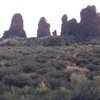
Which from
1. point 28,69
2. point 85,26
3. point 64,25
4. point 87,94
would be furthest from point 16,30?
point 87,94

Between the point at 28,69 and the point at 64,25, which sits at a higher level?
the point at 64,25

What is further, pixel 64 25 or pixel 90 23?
pixel 64 25

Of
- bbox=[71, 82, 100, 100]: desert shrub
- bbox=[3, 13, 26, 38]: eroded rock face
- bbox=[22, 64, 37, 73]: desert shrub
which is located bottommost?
bbox=[22, 64, 37, 73]: desert shrub

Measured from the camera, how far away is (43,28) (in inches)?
4176

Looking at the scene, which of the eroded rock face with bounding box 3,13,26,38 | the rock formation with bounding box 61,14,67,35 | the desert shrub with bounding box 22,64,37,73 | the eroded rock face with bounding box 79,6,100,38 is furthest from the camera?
the eroded rock face with bounding box 3,13,26,38

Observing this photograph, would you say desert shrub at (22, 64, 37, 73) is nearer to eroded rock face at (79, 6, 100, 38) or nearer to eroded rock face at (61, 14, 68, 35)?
eroded rock face at (79, 6, 100, 38)

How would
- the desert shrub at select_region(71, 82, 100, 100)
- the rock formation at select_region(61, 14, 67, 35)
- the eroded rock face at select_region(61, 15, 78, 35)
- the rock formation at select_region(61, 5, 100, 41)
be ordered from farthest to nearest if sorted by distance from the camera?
the rock formation at select_region(61, 14, 67, 35) → the eroded rock face at select_region(61, 15, 78, 35) → the rock formation at select_region(61, 5, 100, 41) → the desert shrub at select_region(71, 82, 100, 100)

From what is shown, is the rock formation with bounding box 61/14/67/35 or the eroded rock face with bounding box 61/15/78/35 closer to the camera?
the eroded rock face with bounding box 61/15/78/35

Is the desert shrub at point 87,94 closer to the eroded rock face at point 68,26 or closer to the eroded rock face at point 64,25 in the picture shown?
the eroded rock face at point 68,26

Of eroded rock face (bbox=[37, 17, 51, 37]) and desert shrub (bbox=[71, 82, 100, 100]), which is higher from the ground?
eroded rock face (bbox=[37, 17, 51, 37])

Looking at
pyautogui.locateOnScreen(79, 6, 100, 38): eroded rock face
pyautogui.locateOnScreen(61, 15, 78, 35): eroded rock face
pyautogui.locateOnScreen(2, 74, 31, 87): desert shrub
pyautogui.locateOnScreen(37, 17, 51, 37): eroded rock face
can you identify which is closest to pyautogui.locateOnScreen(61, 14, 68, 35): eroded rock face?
pyautogui.locateOnScreen(61, 15, 78, 35): eroded rock face

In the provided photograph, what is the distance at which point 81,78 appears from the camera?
62.0 ft

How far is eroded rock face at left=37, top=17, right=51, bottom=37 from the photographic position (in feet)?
346

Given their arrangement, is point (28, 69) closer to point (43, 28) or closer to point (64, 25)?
point (43, 28)
